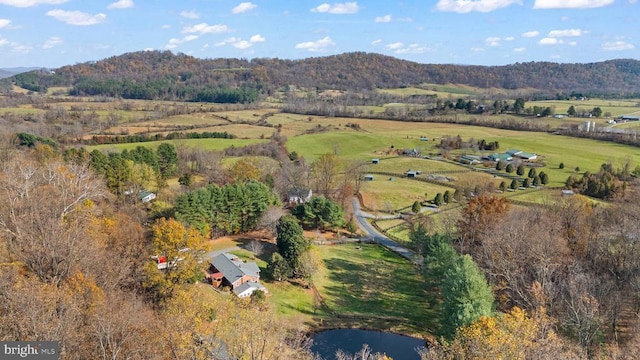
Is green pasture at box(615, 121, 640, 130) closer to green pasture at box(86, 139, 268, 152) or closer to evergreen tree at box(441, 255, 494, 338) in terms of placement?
green pasture at box(86, 139, 268, 152)

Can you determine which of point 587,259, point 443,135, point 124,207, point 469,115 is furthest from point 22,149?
point 469,115

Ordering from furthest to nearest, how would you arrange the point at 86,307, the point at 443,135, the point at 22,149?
the point at 443,135
the point at 22,149
the point at 86,307

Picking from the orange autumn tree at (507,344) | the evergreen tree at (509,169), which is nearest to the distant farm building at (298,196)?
the evergreen tree at (509,169)

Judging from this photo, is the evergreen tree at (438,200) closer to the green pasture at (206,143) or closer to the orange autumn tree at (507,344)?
the orange autumn tree at (507,344)

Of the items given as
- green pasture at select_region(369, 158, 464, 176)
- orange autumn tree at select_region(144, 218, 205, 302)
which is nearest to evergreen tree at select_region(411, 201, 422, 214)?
green pasture at select_region(369, 158, 464, 176)

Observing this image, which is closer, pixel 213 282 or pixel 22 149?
pixel 213 282

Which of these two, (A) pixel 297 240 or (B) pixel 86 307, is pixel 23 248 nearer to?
(B) pixel 86 307
